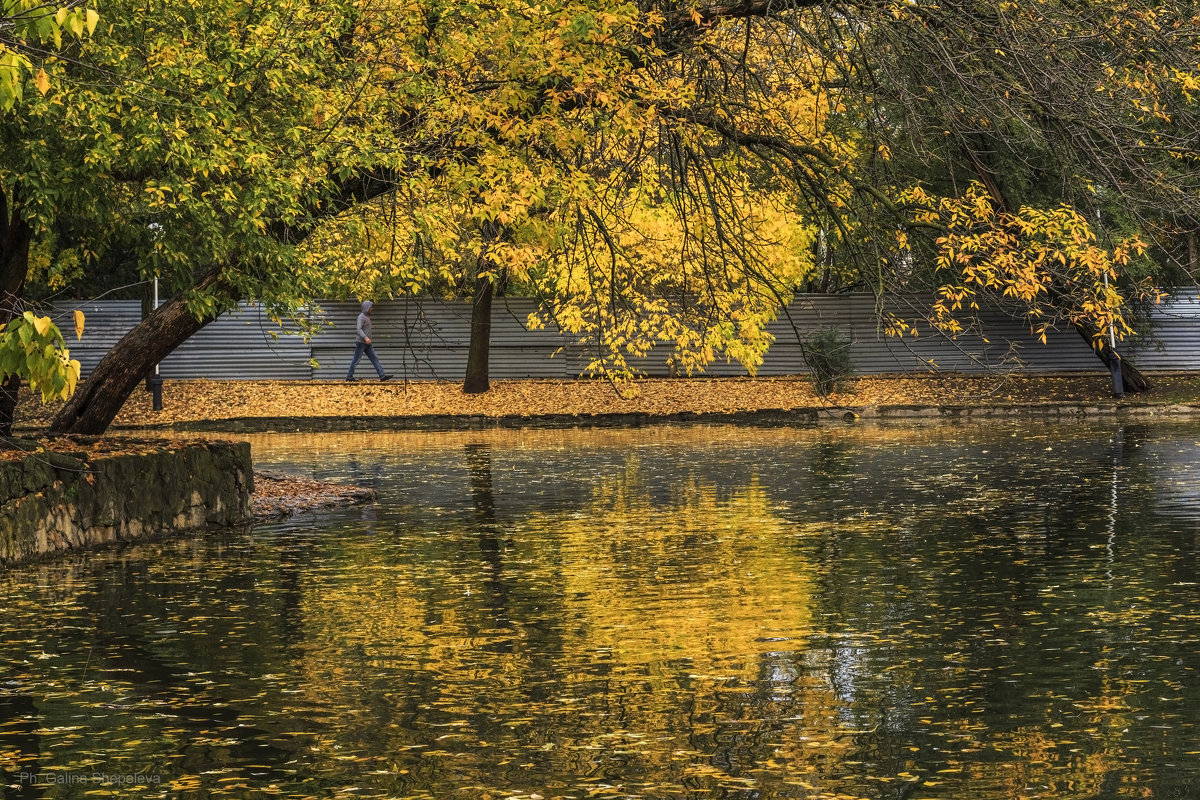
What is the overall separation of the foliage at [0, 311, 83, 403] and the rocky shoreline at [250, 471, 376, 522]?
1114 centimetres

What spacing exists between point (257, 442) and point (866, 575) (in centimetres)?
2049

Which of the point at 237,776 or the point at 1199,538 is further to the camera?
the point at 1199,538

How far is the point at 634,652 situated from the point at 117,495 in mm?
7521

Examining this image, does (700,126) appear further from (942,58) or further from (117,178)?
(117,178)

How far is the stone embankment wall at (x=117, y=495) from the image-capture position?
559 inches

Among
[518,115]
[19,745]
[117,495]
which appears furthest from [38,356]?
[518,115]

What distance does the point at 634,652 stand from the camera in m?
9.59

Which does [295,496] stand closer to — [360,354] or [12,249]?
[12,249]

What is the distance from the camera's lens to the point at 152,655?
9.80m

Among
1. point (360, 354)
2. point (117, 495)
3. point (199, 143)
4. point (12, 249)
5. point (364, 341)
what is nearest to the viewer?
point (199, 143)

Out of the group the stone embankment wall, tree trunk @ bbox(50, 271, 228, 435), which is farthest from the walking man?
the stone embankment wall

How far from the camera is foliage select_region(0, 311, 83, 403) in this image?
636 cm

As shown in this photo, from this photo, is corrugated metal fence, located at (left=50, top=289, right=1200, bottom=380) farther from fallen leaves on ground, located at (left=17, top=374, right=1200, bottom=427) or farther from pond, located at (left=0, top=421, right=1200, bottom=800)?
pond, located at (left=0, top=421, right=1200, bottom=800)

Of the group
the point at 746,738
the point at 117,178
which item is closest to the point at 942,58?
the point at 117,178
